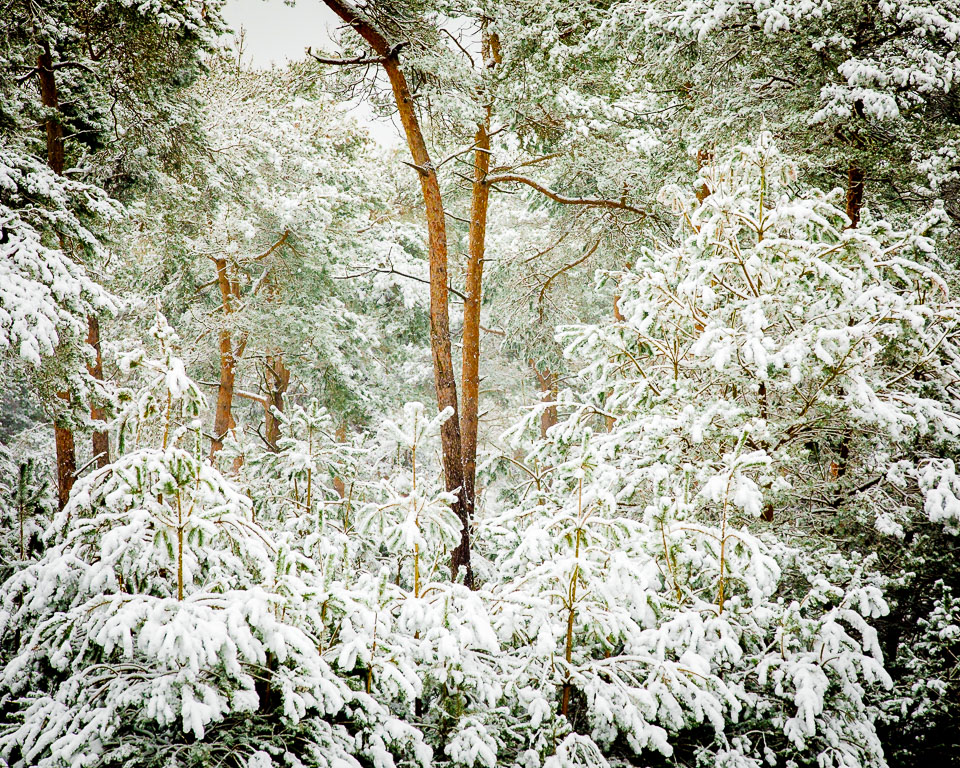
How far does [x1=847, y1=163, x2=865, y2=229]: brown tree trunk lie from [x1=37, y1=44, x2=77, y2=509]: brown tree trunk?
8159mm

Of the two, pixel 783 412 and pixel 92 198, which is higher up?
pixel 92 198

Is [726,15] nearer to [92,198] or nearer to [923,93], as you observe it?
[923,93]

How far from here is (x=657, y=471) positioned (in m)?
3.91

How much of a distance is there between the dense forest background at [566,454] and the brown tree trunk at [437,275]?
53 millimetres

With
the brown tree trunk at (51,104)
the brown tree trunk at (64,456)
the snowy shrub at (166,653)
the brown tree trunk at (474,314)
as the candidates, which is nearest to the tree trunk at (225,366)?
the brown tree trunk at (64,456)

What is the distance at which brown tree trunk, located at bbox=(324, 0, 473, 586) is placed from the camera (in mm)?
7840

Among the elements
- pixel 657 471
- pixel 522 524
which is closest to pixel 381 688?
pixel 657 471

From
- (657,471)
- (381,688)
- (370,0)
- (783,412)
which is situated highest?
(370,0)

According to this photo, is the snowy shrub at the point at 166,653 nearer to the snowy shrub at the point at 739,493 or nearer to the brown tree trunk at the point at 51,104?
the snowy shrub at the point at 739,493

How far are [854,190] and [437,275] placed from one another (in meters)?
4.75

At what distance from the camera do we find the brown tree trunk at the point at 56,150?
7223 mm

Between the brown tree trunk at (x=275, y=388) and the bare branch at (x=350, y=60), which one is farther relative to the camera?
the brown tree trunk at (x=275, y=388)

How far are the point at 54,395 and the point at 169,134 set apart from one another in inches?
141

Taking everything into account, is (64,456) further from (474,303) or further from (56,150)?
(474,303)
